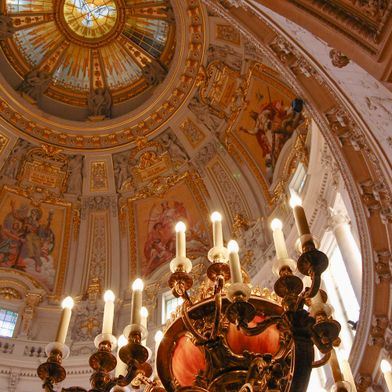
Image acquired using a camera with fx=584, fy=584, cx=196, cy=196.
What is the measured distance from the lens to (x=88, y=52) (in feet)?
55.2

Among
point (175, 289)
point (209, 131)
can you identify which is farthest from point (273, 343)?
point (209, 131)

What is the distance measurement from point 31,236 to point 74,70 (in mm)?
4961

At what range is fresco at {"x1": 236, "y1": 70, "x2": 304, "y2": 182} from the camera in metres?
13.2

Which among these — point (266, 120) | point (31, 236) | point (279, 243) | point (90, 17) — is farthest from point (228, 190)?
point (279, 243)

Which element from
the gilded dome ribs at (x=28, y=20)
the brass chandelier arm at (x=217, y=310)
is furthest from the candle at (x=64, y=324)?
the gilded dome ribs at (x=28, y=20)

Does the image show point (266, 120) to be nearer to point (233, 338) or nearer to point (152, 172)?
point (152, 172)

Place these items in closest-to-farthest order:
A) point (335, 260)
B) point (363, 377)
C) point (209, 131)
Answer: point (363, 377) → point (335, 260) → point (209, 131)

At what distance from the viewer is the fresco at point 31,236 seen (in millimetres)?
15289

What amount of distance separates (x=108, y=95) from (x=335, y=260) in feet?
30.1

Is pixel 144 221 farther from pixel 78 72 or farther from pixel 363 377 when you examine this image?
pixel 363 377

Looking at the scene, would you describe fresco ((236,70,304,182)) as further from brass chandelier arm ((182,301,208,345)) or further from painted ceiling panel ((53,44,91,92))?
brass chandelier arm ((182,301,208,345))

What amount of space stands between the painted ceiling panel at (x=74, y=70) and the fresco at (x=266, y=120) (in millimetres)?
5145

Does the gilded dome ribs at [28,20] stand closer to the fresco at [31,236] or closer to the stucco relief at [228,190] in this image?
the fresco at [31,236]

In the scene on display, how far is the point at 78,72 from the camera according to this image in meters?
17.0
